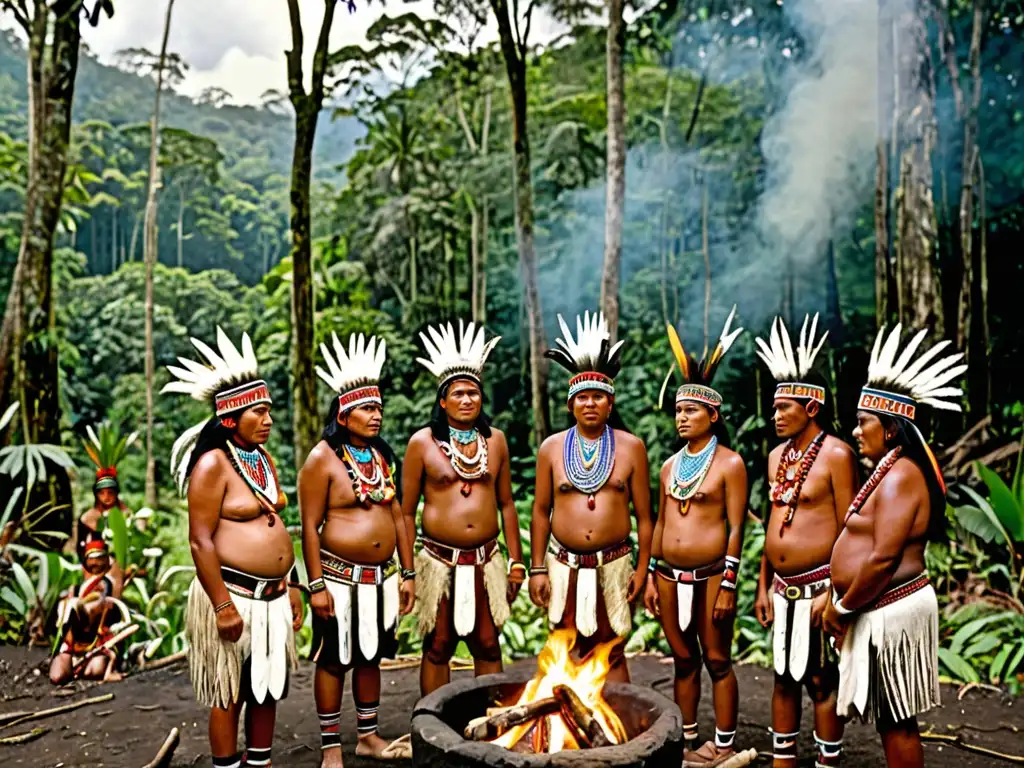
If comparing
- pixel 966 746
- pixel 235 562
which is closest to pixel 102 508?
pixel 235 562

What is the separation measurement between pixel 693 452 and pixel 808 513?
1.98 ft

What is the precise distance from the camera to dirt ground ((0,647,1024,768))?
13.1 feet

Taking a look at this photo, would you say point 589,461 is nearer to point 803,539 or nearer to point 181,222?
point 803,539

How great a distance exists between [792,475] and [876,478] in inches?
17.0

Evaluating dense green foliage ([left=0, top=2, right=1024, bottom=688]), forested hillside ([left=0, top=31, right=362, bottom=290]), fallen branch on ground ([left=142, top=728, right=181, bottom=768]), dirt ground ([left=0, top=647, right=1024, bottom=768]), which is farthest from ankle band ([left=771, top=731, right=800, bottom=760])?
forested hillside ([left=0, top=31, right=362, bottom=290])

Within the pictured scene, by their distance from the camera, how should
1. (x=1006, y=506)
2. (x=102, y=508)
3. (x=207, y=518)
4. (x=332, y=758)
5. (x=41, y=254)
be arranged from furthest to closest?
(x=41, y=254) → (x=1006, y=506) → (x=102, y=508) → (x=332, y=758) → (x=207, y=518)

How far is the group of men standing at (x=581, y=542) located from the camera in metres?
3.06

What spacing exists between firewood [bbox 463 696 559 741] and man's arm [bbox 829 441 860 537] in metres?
1.35

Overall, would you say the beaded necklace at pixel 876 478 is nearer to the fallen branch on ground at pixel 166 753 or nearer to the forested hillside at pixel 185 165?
the fallen branch on ground at pixel 166 753

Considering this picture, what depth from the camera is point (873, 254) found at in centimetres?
679

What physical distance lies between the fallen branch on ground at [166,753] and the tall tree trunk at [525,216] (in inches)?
164

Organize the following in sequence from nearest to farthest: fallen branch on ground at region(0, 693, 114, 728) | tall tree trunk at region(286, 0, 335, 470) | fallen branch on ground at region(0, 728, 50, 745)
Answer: fallen branch on ground at region(0, 728, 50, 745) → fallen branch on ground at region(0, 693, 114, 728) → tall tree trunk at region(286, 0, 335, 470)

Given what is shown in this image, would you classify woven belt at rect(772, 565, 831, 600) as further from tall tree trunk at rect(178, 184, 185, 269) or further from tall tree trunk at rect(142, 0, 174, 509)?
tall tree trunk at rect(178, 184, 185, 269)

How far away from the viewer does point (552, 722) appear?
275cm
